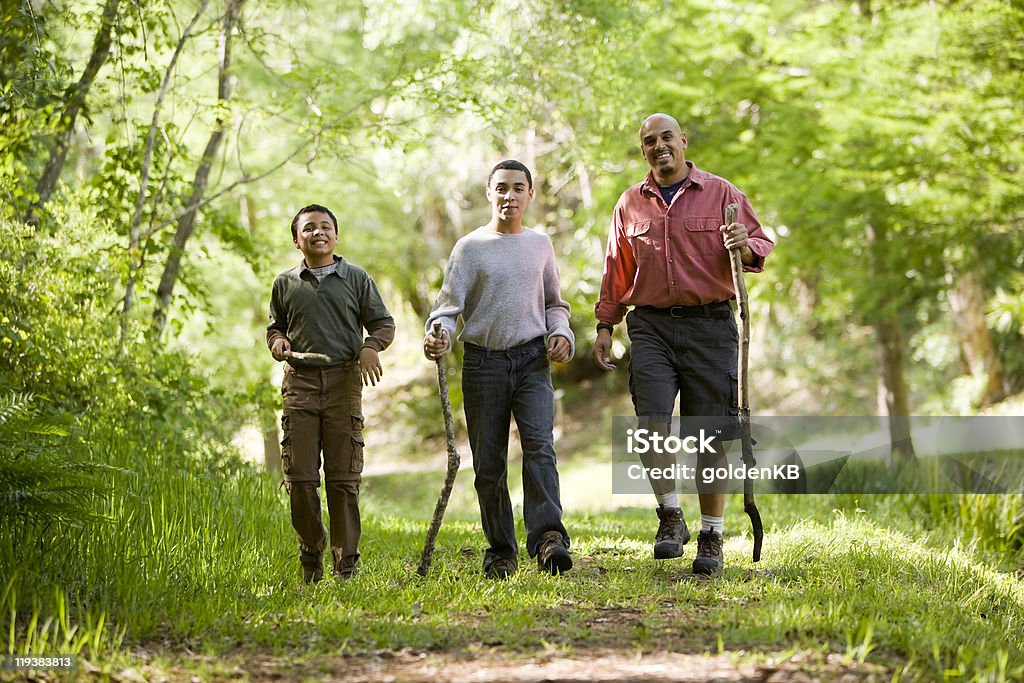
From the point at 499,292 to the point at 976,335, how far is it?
12.4 metres

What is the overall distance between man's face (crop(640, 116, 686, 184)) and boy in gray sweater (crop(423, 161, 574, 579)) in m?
0.70

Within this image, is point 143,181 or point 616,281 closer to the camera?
point 616,281

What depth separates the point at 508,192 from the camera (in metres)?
5.09

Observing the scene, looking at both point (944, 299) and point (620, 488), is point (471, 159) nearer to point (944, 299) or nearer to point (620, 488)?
point (620, 488)

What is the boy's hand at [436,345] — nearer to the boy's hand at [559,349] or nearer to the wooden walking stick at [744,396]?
the boy's hand at [559,349]

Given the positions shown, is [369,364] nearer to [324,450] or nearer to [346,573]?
[324,450]

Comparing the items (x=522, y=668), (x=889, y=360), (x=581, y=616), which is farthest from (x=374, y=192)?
(x=522, y=668)

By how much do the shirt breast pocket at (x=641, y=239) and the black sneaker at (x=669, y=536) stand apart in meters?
1.34

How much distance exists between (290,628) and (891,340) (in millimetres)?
11001

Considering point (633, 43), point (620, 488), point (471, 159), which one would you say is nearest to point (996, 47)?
point (633, 43)

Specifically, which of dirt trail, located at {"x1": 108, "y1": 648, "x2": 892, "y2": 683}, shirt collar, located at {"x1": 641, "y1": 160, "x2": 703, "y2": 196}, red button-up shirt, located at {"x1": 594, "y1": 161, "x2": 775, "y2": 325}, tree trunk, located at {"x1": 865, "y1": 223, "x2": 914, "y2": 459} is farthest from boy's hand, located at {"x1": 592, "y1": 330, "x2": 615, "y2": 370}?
tree trunk, located at {"x1": 865, "y1": 223, "x2": 914, "y2": 459}

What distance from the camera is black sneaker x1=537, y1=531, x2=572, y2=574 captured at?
16.0 feet

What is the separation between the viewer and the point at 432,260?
20141 mm

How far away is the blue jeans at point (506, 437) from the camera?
196 inches
